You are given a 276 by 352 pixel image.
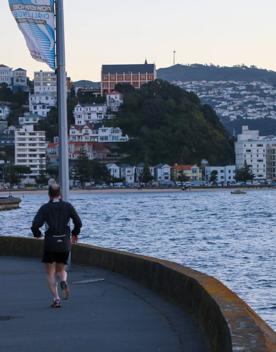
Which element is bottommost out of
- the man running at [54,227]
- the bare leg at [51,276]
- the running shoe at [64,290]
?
the running shoe at [64,290]

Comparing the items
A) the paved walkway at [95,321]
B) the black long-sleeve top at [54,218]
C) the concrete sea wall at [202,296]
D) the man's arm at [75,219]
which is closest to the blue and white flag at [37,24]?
the concrete sea wall at [202,296]

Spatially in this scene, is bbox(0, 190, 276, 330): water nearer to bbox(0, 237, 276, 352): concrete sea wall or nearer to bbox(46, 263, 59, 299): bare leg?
bbox(0, 237, 276, 352): concrete sea wall

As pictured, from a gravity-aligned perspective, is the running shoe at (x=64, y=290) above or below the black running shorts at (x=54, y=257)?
below

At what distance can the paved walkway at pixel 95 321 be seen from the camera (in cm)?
1055

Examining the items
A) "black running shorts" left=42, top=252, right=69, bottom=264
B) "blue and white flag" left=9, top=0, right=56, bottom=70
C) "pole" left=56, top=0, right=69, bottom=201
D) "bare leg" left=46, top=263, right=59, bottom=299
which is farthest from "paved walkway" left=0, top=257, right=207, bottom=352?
"blue and white flag" left=9, top=0, right=56, bottom=70

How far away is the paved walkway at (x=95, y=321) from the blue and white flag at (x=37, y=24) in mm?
3646

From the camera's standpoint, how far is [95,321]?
40.0ft

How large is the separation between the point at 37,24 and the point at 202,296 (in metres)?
6.75

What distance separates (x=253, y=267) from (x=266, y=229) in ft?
106

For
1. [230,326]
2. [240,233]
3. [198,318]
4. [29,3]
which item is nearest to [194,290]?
[198,318]

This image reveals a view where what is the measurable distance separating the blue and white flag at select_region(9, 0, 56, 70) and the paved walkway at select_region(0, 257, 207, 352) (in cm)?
365

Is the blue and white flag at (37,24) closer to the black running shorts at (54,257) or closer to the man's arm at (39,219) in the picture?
the man's arm at (39,219)

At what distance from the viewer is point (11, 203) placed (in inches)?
5202

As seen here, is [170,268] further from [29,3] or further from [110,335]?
[29,3]
